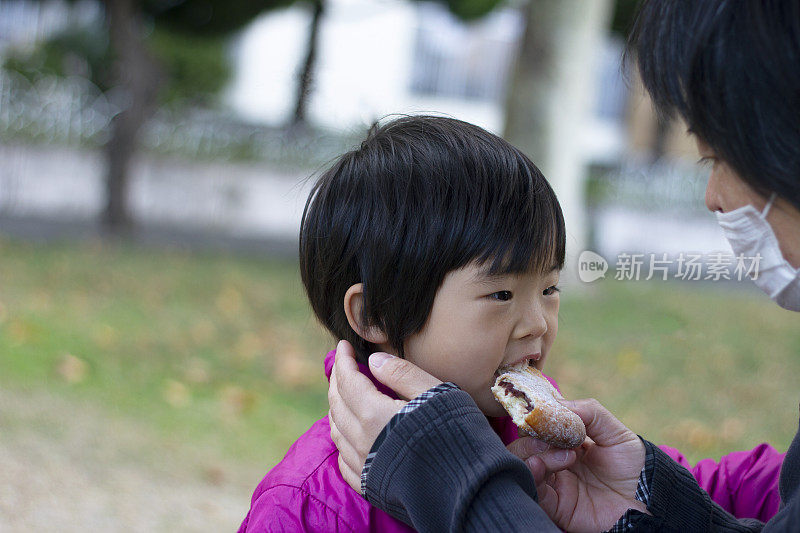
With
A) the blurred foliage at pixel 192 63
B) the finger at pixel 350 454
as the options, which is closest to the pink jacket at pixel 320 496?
the finger at pixel 350 454

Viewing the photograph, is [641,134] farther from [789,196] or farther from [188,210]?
[789,196]

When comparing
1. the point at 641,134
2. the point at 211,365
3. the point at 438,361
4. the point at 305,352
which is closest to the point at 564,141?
the point at 305,352

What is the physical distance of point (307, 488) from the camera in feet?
5.06

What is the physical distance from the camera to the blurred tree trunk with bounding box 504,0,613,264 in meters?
6.88

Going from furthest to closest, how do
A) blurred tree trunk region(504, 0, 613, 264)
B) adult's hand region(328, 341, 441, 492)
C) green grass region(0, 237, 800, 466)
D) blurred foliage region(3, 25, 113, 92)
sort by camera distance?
blurred foliage region(3, 25, 113, 92) → blurred tree trunk region(504, 0, 613, 264) → green grass region(0, 237, 800, 466) → adult's hand region(328, 341, 441, 492)

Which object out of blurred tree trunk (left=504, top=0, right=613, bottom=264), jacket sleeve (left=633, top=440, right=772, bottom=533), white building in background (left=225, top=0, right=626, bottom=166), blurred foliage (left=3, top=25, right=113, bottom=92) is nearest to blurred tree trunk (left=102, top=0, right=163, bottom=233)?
A: blurred foliage (left=3, top=25, right=113, bottom=92)

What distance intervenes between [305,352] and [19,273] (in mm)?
2612

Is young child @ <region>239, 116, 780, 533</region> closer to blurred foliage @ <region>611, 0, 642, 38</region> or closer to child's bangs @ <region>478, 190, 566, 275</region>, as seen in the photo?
child's bangs @ <region>478, 190, 566, 275</region>

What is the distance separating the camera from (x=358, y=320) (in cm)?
171

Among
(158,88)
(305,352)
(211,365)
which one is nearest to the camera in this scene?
(211,365)

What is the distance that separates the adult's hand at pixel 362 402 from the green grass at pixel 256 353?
2556 mm

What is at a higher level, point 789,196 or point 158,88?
point 789,196

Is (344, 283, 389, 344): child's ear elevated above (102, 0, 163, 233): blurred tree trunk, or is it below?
above

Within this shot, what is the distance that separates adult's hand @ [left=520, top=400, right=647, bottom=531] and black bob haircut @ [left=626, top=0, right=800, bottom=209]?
0.59 m
